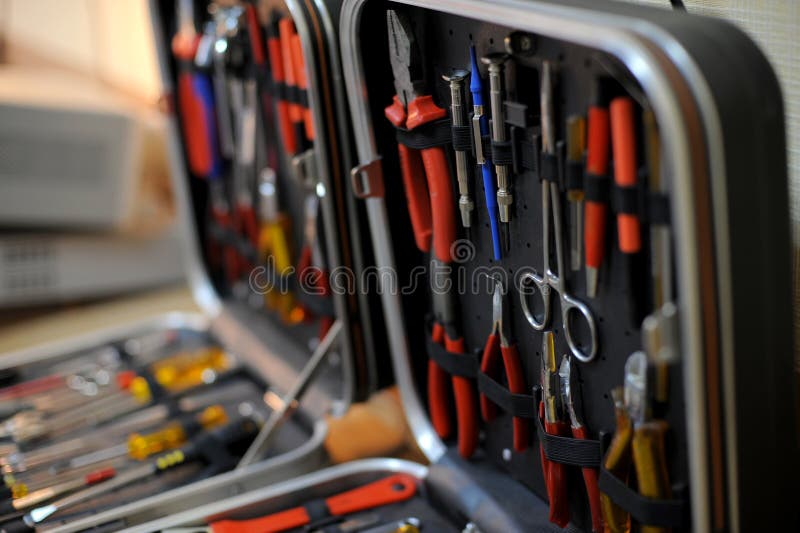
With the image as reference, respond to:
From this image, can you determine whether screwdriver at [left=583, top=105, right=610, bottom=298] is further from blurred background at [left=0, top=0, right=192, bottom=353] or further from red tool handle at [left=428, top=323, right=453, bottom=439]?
blurred background at [left=0, top=0, right=192, bottom=353]

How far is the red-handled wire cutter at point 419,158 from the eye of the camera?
797mm

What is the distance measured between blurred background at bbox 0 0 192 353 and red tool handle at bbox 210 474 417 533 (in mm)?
690

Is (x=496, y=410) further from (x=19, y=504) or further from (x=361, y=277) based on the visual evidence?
(x=19, y=504)

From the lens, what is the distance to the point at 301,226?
118cm

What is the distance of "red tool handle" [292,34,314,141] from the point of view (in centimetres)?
95

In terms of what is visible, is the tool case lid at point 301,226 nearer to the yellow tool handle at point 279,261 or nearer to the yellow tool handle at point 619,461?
the yellow tool handle at point 279,261

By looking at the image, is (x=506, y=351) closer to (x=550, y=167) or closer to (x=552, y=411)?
(x=552, y=411)

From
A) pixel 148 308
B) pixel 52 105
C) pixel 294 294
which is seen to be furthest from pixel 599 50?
pixel 148 308

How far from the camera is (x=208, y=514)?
2.89 ft

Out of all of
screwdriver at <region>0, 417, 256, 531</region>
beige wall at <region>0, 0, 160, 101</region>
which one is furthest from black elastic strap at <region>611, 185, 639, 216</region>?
beige wall at <region>0, 0, 160, 101</region>

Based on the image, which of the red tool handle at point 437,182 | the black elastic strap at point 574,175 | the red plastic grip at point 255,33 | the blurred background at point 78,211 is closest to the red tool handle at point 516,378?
the red tool handle at point 437,182

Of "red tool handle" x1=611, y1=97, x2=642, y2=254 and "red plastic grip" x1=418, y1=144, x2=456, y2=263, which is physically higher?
"red tool handle" x1=611, y1=97, x2=642, y2=254

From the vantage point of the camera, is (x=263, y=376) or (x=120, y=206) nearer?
(x=263, y=376)

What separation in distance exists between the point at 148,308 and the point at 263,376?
0.42 metres
